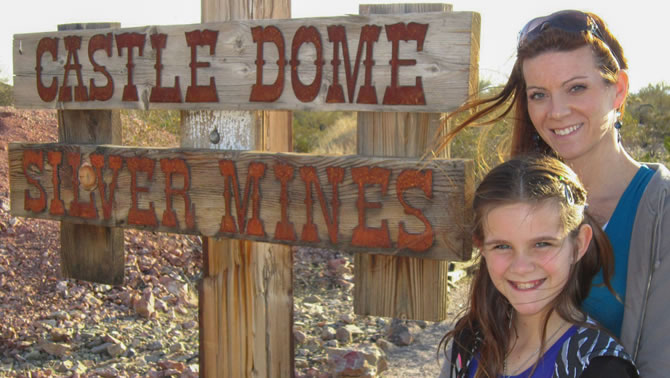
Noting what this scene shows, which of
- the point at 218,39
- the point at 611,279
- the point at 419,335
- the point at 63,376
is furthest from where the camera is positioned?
the point at 419,335

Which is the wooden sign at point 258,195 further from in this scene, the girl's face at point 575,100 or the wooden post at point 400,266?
the girl's face at point 575,100

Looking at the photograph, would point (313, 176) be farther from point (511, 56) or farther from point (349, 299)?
point (349, 299)

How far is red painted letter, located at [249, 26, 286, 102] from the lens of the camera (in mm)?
2615

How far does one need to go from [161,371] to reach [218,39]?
220 cm

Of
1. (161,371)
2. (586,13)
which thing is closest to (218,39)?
(586,13)

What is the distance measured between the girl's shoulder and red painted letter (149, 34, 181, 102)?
175 centimetres

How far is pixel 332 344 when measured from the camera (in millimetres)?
4723

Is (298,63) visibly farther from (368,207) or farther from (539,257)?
(539,257)

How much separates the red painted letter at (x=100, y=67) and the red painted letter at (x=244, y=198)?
661 millimetres

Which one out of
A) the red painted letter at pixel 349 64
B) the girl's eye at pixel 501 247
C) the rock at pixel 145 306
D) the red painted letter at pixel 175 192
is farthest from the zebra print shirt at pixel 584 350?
the rock at pixel 145 306

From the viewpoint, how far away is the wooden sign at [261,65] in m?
2.36

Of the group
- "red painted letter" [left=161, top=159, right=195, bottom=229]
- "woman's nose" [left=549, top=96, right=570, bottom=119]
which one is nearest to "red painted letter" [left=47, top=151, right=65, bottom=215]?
"red painted letter" [left=161, top=159, right=195, bottom=229]

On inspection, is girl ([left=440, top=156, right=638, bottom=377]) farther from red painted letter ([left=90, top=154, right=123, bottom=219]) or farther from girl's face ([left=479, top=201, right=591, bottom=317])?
red painted letter ([left=90, top=154, right=123, bottom=219])

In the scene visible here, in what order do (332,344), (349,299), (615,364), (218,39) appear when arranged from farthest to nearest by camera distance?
(349,299) → (332,344) → (218,39) → (615,364)
